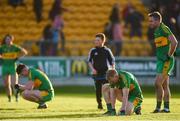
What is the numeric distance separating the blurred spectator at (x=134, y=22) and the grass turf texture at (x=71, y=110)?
23.1 ft

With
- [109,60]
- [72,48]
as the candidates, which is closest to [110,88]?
[109,60]

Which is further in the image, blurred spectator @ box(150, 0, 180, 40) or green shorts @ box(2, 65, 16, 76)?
blurred spectator @ box(150, 0, 180, 40)

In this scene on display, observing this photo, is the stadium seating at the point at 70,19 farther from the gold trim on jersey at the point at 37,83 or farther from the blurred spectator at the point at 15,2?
the gold trim on jersey at the point at 37,83

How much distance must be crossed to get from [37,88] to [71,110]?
1.31 metres

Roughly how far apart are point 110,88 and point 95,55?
306 centimetres

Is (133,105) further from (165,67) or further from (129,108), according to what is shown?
(165,67)

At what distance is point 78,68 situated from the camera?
3359cm

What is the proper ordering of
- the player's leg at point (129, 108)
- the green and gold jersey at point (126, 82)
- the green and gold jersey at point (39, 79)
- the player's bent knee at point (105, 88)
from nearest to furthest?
1. the green and gold jersey at point (126, 82)
2. the player's leg at point (129, 108)
3. the player's bent knee at point (105, 88)
4. the green and gold jersey at point (39, 79)

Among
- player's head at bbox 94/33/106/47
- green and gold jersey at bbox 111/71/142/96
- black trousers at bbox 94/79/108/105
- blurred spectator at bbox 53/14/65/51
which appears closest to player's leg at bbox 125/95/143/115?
green and gold jersey at bbox 111/71/142/96

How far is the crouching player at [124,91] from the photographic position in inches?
715

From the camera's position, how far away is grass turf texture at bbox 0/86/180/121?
59.5ft

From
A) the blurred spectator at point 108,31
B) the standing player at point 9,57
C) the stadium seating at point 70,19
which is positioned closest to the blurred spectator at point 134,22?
the stadium seating at point 70,19

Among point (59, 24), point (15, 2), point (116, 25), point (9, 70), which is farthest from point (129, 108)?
point (15, 2)

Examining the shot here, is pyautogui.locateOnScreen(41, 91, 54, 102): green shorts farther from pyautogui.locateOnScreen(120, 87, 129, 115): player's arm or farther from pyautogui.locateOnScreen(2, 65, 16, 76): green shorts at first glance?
pyautogui.locateOnScreen(2, 65, 16, 76): green shorts
